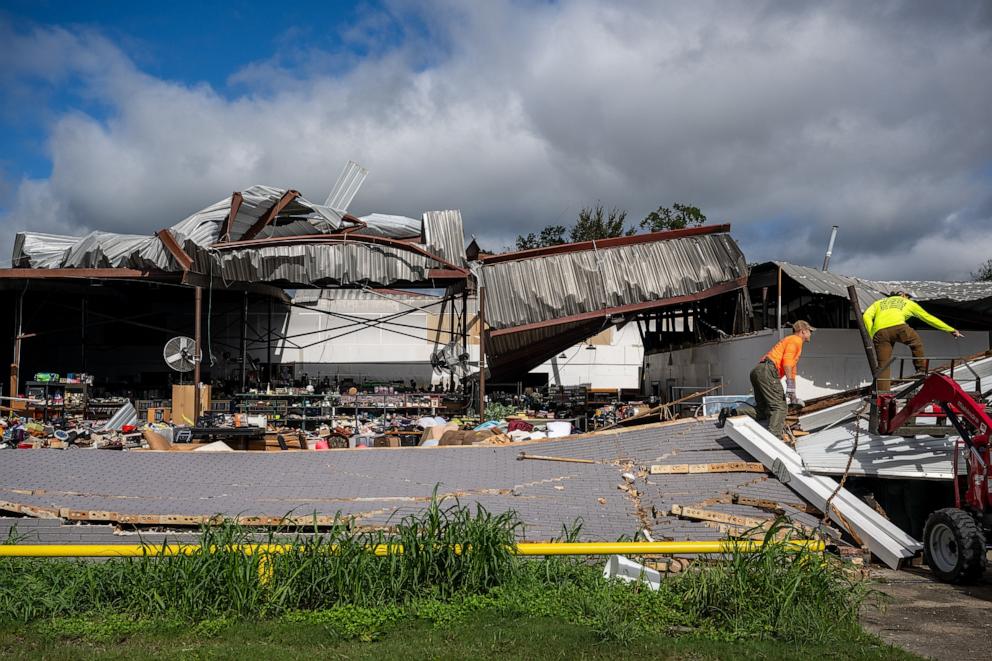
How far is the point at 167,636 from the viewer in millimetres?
5262

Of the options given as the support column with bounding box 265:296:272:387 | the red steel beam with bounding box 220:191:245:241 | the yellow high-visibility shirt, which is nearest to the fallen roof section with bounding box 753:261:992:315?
the yellow high-visibility shirt

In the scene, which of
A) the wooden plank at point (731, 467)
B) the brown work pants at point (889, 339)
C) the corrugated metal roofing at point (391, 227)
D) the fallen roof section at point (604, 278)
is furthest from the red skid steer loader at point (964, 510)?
the corrugated metal roofing at point (391, 227)

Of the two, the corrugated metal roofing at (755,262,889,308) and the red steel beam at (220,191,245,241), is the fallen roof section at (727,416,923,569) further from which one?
the red steel beam at (220,191,245,241)

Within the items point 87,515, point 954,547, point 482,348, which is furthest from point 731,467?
point 482,348

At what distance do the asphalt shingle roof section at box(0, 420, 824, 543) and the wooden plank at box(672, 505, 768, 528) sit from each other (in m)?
0.10

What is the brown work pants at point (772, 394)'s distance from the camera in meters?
11.3

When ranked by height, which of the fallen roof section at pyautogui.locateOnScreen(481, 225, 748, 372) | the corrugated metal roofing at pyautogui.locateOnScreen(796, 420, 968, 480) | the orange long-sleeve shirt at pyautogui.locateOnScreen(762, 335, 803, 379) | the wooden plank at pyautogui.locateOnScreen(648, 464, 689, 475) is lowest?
the wooden plank at pyautogui.locateOnScreen(648, 464, 689, 475)

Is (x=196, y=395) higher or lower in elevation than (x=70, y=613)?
higher

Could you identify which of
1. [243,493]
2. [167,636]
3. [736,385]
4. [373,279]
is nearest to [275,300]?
[373,279]

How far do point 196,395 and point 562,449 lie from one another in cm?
1019

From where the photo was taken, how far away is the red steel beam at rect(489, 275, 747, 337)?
2066cm

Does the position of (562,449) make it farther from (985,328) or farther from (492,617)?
(985,328)

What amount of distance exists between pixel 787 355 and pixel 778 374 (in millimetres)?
320

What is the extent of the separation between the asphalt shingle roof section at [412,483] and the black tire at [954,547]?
1.72 m
